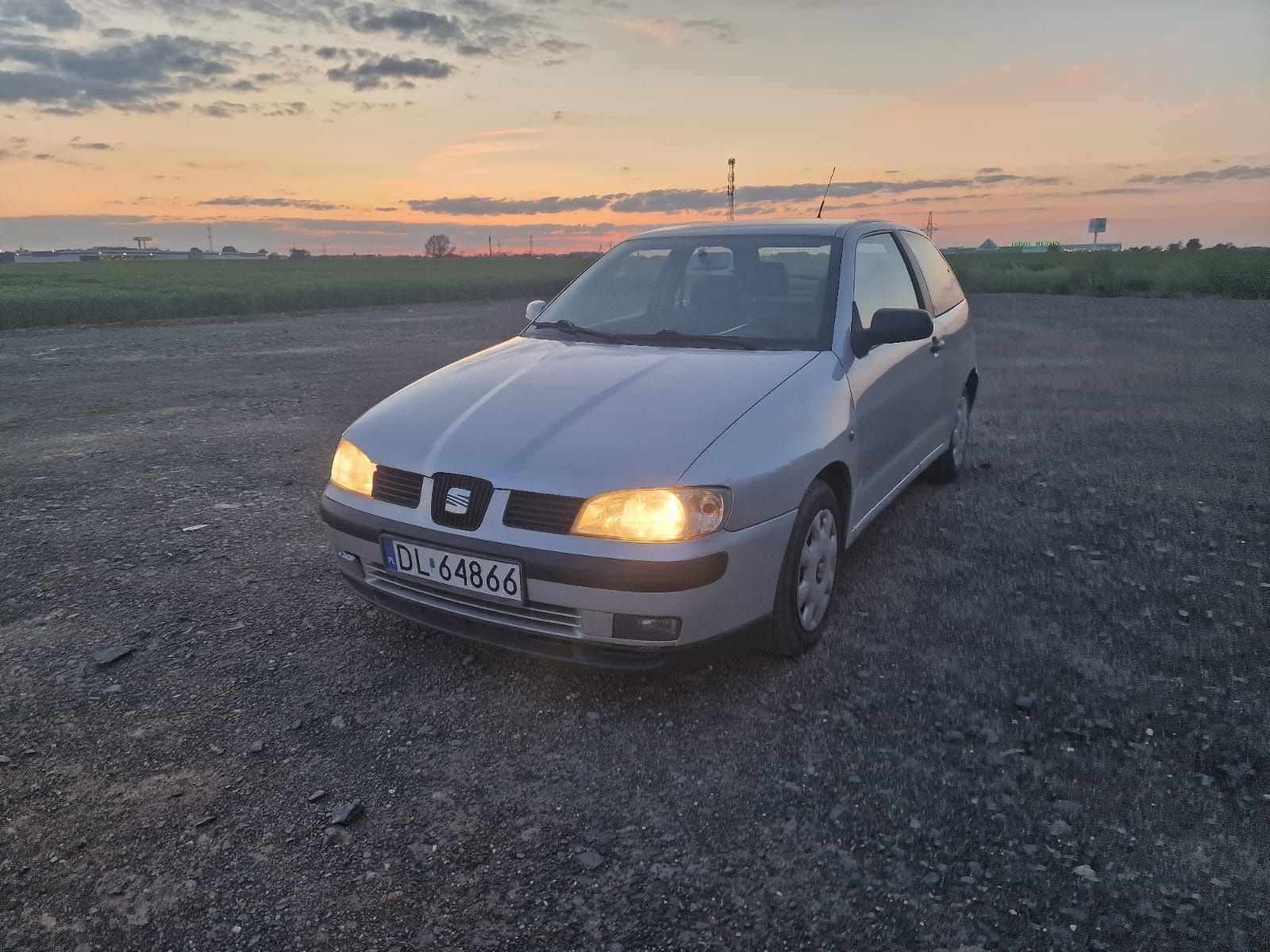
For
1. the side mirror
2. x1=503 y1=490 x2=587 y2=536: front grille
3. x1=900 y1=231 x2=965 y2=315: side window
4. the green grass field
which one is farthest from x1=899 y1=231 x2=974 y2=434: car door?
the green grass field

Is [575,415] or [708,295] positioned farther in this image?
[708,295]

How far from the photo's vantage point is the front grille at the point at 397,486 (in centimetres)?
296

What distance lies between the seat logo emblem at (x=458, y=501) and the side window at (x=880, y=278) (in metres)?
2.00

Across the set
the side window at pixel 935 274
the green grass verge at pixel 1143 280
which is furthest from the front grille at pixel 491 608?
the green grass verge at pixel 1143 280

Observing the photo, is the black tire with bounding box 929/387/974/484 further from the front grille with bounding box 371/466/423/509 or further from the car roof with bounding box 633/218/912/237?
the front grille with bounding box 371/466/423/509

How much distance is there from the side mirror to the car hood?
0.36 meters

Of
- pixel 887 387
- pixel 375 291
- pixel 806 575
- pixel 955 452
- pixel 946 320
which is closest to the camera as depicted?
pixel 806 575

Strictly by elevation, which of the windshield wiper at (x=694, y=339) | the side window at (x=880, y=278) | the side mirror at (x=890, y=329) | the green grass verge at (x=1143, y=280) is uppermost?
the green grass verge at (x=1143, y=280)

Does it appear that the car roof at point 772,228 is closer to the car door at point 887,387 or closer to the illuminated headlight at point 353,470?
the car door at point 887,387

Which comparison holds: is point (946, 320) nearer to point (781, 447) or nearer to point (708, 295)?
point (708, 295)

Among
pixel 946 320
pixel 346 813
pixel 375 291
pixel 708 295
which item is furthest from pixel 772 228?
pixel 375 291

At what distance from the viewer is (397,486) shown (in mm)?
3025

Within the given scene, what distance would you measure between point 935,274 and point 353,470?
3765 mm

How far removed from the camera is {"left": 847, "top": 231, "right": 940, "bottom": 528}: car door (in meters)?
3.67
